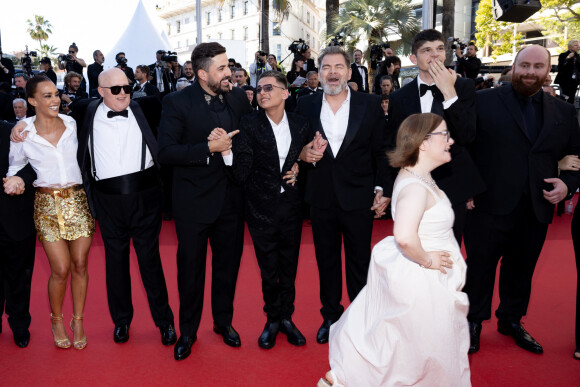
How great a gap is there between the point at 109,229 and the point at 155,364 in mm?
990

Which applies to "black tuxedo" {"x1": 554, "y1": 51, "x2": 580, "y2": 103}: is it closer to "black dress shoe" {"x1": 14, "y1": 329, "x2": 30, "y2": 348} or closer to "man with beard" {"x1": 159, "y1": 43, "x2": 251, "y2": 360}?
"man with beard" {"x1": 159, "y1": 43, "x2": 251, "y2": 360}

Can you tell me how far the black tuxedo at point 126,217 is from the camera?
11.1 feet

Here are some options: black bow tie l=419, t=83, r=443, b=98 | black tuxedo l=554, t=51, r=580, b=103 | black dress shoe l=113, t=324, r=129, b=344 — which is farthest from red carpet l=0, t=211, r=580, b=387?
black tuxedo l=554, t=51, r=580, b=103

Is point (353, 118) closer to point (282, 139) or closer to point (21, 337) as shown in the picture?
point (282, 139)

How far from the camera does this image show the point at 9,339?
12.0 feet

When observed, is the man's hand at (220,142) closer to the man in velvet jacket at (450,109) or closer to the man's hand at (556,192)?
the man in velvet jacket at (450,109)

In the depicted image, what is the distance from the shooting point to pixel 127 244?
3557 millimetres

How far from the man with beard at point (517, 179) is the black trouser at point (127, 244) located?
2.28m

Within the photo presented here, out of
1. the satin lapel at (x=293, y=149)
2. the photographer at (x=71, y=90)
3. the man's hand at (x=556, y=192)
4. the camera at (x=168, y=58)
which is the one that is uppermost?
the camera at (x=168, y=58)

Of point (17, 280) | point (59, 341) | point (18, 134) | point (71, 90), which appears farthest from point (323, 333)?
point (71, 90)

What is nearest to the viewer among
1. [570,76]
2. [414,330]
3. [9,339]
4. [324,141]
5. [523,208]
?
[414,330]

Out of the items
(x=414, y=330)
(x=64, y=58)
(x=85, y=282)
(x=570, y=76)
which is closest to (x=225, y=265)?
(x=85, y=282)

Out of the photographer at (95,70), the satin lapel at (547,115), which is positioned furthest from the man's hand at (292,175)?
the photographer at (95,70)

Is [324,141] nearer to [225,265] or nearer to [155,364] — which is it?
[225,265]
